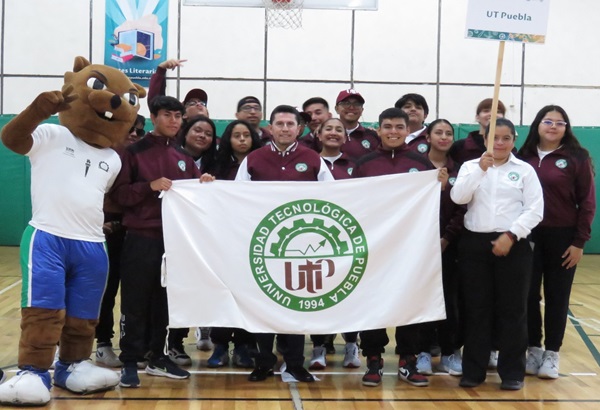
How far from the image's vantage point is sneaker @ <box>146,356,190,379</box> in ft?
15.8

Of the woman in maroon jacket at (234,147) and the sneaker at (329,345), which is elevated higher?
the woman in maroon jacket at (234,147)

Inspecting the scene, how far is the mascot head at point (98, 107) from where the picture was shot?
438cm

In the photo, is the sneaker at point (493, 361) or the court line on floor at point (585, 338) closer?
the sneaker at point (493, 361)

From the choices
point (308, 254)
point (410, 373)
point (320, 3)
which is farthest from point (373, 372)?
point (320, 3)

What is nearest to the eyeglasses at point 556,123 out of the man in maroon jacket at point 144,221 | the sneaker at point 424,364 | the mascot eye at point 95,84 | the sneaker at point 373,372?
the sneaker at point 424,364

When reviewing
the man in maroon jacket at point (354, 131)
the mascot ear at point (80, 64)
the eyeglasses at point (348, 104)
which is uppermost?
the mascot ear at point (80, 64)

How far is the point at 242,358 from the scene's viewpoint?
205 inches

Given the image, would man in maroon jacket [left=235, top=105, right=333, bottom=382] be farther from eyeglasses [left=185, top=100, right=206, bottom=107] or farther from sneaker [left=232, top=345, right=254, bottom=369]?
eyeglasses [left=185, top=100, right=206, bottom=107]

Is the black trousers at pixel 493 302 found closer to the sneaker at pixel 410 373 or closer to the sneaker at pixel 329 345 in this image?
the sneaker at pixel 410 373

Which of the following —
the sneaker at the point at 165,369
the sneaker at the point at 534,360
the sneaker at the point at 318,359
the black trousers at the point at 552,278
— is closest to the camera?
the sneaker at the point at 165,369

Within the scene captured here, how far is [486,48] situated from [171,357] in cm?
909

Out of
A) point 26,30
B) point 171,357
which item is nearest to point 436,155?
point 171,357

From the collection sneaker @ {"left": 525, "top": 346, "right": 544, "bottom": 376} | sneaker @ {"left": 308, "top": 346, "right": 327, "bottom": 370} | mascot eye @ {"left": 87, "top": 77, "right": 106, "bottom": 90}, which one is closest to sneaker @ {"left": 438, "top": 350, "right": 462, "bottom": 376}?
sneaker @ {"left": 525, "top": 346, "right": 544, "bottom": 376}

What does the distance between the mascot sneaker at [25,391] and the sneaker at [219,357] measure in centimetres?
133
